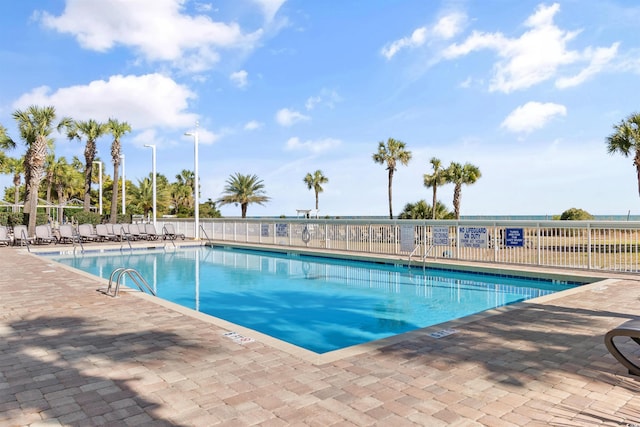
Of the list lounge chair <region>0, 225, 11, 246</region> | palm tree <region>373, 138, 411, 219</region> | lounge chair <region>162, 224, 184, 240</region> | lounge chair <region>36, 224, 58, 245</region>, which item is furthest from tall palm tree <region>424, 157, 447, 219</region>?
lounge chair <region>0, 225, 11, 246</region>

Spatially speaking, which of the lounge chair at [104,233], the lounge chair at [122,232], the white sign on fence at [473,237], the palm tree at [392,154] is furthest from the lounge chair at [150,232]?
the palm tree at [392,154]

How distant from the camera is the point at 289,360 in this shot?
166 inches

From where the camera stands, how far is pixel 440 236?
13133mm

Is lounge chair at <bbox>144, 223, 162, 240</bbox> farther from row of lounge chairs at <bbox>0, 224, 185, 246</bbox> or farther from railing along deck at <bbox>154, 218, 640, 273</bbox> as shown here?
railing along deck at <bbox>154, 218, 640, 273</bbox>

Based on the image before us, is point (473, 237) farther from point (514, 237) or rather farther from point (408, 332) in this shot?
point (408, 332)

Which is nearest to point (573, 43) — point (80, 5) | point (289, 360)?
point (289, 360)

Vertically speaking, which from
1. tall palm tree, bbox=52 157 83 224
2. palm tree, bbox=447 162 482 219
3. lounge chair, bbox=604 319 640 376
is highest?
tall palm tree, bbox=52 157 83 224

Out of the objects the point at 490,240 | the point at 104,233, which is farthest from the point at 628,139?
the point at 104,233

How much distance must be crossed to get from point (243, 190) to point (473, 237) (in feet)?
108

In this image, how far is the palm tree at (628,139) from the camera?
69.9ft

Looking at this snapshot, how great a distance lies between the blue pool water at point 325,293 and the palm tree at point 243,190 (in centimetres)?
2721

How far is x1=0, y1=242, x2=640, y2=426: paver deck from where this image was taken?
9.89 feet

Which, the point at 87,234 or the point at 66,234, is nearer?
the point at 66,234

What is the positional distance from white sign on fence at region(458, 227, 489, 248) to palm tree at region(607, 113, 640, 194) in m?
14.7
